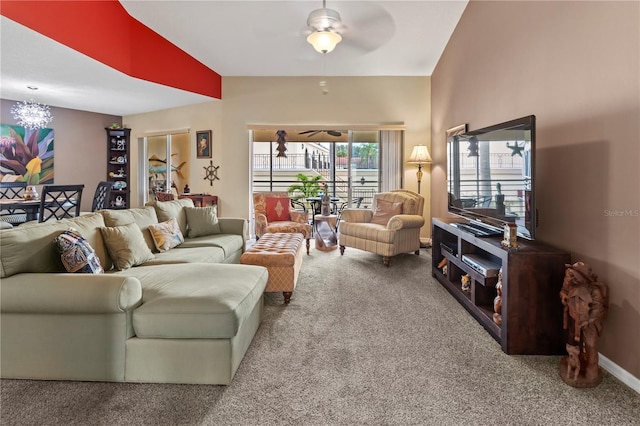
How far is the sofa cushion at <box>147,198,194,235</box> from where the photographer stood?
141 inches

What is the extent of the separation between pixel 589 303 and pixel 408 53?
433cm

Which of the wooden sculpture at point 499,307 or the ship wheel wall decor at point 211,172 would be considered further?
the ship wheel wall decor at point 211,172

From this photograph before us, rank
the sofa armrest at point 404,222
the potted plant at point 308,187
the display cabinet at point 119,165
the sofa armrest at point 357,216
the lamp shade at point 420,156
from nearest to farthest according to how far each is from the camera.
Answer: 1. the sofa armrest at point 404,222
2. the sofa armrest at point 357,216
3. the lamp shade at point 420,156
4. the display cabinet at point 119,165
5. the potted plant at point 308,187

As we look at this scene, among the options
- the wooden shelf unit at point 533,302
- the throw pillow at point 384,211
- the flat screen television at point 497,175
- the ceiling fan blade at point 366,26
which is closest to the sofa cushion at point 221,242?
the throw pillow at point 384,211

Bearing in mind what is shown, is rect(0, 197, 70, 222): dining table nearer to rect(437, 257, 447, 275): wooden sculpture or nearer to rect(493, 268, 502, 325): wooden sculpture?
rect(437, 257, 447, 275): wooden sculpture

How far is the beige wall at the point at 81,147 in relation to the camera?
6531 mm

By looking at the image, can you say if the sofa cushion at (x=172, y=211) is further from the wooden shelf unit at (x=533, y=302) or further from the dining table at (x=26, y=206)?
the wooden shelf unit at (x=533, y=302)

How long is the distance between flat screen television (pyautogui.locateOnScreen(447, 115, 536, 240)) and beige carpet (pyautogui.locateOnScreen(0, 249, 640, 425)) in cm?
88

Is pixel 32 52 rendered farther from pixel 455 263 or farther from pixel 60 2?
pixel 455 263

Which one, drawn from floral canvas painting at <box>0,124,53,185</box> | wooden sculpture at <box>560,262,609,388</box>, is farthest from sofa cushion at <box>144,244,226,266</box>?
floral canvas painting at <box>0,124,53,185</box>

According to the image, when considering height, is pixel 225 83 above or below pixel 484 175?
above

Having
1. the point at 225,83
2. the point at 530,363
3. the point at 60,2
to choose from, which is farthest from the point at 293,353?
the point at 225,83

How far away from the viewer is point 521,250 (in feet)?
7.29

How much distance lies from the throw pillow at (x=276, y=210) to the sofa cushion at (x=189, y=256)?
1.88m
